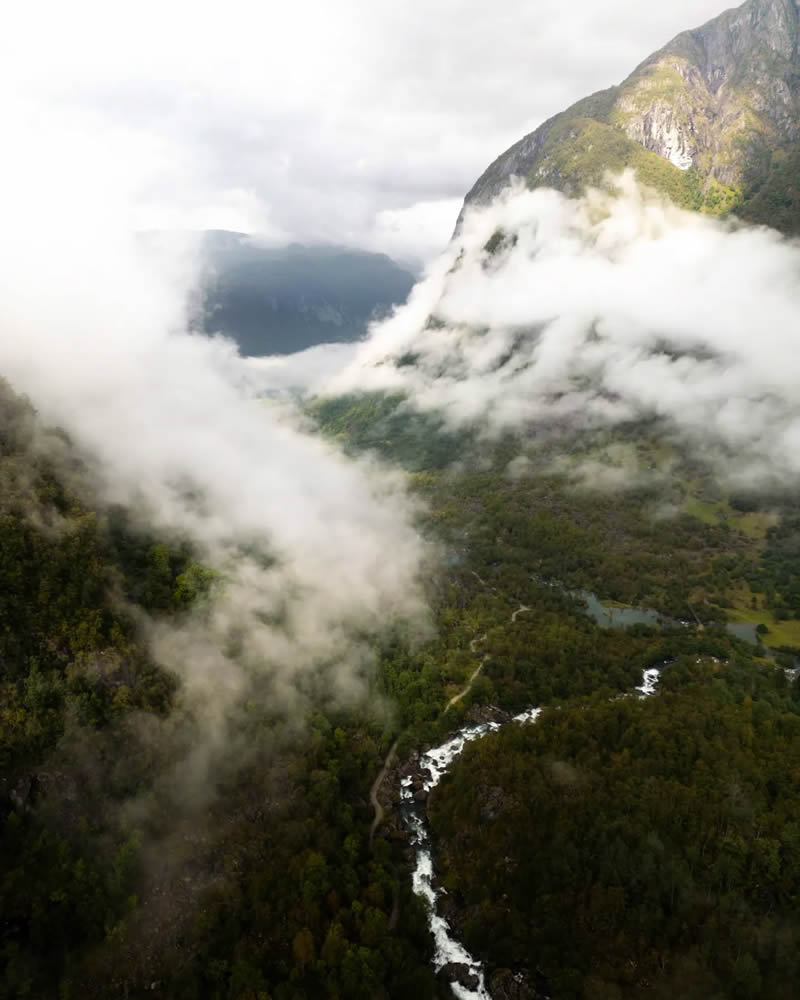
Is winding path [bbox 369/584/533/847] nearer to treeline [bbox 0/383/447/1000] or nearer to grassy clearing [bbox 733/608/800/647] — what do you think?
treeline [bbox 0/383/447/1000]

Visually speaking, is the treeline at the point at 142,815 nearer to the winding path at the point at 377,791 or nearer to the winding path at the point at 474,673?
the winding path at the point at 377,791

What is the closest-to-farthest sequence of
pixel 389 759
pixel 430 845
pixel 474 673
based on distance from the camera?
1. pixel 430 845
2. pixel 389 759
3. pixel 474 673

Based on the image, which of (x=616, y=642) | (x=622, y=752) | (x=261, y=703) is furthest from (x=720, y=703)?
(x=261, y=703)

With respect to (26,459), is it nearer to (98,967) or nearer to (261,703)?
(261,703)

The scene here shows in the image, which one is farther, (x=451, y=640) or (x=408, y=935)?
(x=451, y=640)

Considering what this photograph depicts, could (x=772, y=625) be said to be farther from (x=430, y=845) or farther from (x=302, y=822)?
(x=302, y=822)

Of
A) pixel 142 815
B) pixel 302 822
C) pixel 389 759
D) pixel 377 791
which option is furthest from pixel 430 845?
pixel 142 815

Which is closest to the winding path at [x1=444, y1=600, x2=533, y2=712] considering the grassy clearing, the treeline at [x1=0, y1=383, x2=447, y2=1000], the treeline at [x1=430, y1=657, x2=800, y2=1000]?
the treeline at [x1=430, y1=657, x2=800, y2=1000]


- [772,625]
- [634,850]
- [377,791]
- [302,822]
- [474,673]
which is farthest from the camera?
[772,625]
